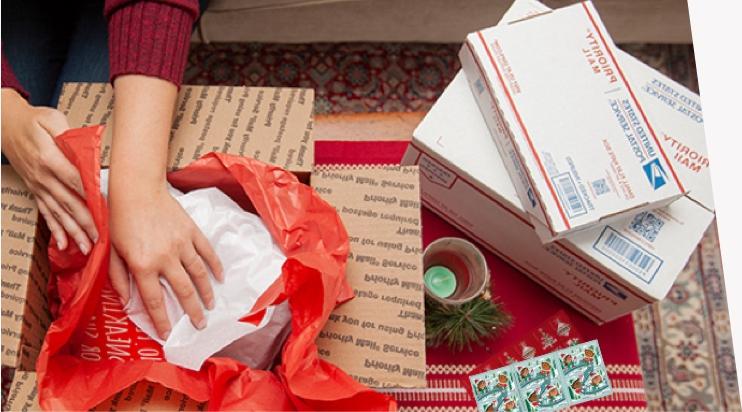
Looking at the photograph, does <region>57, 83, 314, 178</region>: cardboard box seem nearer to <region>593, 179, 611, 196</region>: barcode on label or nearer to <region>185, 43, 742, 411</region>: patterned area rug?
<region>593, 179, 611, 196</region>: barcode on label

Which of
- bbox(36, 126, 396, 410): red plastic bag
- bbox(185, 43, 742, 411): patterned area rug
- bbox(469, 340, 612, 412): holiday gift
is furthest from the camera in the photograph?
bbox(185, 43, 742, 411): patterned area rug

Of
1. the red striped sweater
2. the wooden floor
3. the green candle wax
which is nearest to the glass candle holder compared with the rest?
the green candle wax

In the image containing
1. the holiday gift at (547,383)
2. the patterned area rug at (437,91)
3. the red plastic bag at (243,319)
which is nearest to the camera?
the red plastic bag at (243,319)

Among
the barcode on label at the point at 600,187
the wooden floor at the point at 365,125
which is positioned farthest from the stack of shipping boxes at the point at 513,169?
the wooden floor at the point at 365,125

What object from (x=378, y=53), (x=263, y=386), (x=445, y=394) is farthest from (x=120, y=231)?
(x=378, y=53)

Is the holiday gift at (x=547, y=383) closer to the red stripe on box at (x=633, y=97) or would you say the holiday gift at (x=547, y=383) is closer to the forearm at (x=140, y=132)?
the red stripe on box at (x=633, y=97)

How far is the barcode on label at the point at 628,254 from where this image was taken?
623 mm

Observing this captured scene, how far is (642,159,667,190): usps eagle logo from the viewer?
2.00 feet

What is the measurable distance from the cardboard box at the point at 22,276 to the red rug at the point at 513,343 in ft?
1.14

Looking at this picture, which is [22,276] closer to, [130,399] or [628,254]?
[130,399]

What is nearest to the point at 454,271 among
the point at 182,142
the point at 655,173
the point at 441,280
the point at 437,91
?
the point at 441,280

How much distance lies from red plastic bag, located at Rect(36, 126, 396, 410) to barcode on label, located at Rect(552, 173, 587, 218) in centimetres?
23

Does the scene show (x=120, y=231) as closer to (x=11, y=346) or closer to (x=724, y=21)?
(x=11, y=346)

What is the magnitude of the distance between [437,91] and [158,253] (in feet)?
2.77
